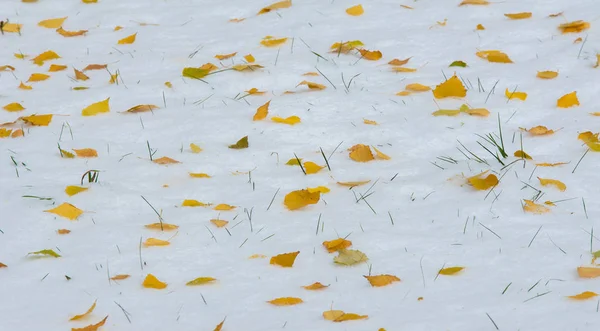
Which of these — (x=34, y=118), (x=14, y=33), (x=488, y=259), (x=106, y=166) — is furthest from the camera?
(x=14, y=33)

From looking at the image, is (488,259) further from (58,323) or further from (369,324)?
(58,323)

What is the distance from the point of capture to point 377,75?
398 cm

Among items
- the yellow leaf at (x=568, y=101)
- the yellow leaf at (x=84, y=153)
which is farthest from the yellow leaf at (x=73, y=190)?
the yellow leaf at (x=568, y=101)

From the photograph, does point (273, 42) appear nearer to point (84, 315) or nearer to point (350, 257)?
point (350, 257)

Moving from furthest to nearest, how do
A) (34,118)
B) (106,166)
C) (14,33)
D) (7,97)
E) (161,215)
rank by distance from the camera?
(14,33), (7,97), (34,118), (106,166), (161,215)

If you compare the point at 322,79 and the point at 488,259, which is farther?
the point at 322,79

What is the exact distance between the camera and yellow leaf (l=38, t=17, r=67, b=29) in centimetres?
480

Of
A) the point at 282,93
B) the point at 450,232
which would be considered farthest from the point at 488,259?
the point at 282,93

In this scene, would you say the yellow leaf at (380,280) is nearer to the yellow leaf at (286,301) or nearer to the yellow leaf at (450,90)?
the yellow leaf at (286,301)

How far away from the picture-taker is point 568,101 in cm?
361

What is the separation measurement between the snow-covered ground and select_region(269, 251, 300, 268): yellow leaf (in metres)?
0.02

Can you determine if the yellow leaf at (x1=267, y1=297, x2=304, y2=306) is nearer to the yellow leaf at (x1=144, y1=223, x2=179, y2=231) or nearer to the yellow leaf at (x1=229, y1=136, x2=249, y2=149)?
the yellow leaf at (x1=144, y1=223, x2=179, y2=231)

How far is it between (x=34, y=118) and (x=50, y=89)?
1.34ft

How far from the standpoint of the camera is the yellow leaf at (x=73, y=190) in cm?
306
